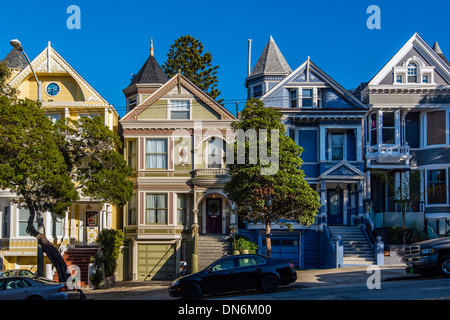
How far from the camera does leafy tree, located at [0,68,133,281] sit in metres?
22.9

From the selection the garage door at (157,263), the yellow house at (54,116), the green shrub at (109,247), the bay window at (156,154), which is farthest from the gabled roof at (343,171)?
the yellow house at (54,116)

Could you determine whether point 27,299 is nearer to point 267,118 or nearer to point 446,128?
point 267,118

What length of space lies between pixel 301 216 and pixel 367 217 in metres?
8.42

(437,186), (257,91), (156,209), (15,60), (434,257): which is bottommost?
Answer: (434,257)

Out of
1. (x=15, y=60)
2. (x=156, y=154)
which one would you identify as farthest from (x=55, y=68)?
(x=156, y=154)

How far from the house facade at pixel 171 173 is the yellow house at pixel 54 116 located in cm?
174

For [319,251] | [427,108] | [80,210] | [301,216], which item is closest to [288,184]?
[301,216]

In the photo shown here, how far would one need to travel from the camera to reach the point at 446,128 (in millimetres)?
31688

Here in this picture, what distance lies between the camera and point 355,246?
29141 millimetres

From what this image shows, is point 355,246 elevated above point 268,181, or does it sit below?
below

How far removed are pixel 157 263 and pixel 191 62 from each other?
19760 mm

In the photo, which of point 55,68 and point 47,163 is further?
point 55,68

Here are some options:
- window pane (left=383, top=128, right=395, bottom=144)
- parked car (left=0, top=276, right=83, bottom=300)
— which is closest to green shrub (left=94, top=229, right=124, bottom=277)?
parked car (left=0, top=276, right=83, bottom=300)

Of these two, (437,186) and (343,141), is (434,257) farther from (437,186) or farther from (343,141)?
(343,141)
